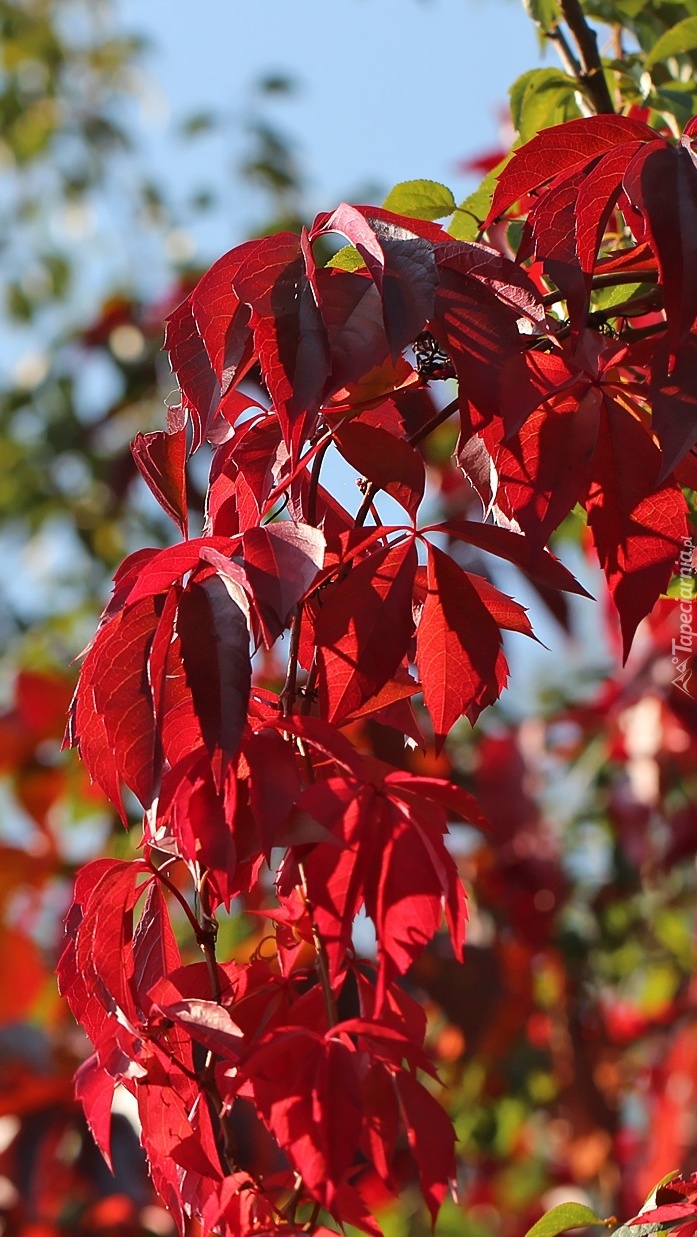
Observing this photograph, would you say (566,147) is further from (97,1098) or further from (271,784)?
(97,1098)

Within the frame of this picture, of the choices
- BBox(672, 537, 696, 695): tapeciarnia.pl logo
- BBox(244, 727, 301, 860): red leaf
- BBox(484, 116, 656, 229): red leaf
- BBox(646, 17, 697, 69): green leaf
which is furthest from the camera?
BBox(646, 17, 697, 69): green leaf

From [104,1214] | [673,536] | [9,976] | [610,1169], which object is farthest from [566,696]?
[673,536]

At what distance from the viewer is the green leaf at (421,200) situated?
2.43 feet

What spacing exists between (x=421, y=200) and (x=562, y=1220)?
21.5 inches

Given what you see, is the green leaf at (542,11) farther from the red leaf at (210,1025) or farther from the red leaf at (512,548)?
the red leaf at (210,1025)

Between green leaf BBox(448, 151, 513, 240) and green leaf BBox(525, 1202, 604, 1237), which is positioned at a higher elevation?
green leaf BBox(448, 151, 513, 240)

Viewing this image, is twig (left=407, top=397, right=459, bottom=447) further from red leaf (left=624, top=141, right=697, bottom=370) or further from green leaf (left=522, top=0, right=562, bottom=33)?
green leaf (left=522, top=0, right=562, bottom=33)

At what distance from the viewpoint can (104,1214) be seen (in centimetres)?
161

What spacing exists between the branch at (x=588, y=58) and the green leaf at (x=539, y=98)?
0.04 ft

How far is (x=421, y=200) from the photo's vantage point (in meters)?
0.75

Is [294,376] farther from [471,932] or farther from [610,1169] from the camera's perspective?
[610,1169]

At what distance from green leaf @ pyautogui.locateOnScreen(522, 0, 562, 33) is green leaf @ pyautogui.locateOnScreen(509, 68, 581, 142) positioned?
3 cm

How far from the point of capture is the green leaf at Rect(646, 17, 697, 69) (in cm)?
83

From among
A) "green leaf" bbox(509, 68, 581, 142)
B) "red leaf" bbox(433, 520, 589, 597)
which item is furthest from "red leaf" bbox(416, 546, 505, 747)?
"green leaf" bbox(509, 68, 581, 142)
